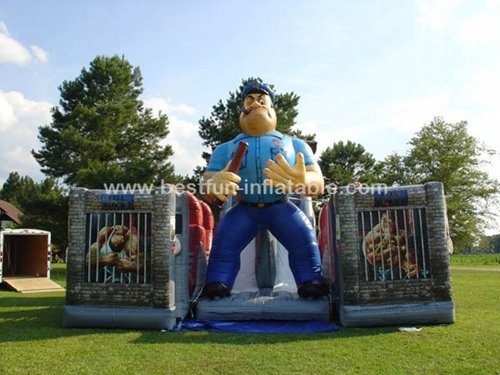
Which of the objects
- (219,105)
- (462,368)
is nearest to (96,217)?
(462,368)

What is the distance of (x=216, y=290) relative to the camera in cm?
512

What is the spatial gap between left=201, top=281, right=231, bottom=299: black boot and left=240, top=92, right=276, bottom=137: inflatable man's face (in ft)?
6.05

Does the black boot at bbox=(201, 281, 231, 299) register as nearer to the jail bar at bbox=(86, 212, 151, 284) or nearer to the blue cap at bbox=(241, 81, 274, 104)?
the jail bar at bbox=(86, 212, 151, 284)

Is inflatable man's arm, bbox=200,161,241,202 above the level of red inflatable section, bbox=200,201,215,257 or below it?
above

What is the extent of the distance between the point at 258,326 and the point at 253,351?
108 cm

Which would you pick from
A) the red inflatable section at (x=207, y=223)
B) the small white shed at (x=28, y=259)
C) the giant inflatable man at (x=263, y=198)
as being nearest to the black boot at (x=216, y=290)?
the giant inflatable man at (x=263, y=198)

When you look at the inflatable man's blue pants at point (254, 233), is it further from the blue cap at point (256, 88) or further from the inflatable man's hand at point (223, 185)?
the blue cap at point (256, 88)

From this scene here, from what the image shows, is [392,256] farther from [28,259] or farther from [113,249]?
[28,259]

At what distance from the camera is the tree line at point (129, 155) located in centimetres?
1636

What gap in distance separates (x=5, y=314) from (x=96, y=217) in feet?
7.03

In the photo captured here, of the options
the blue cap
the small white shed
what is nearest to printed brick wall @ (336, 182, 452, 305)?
the blue cap

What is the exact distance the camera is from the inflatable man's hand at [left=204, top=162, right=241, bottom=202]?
502 centimetres

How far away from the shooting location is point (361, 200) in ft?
16.1

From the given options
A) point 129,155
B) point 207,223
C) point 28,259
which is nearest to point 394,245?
point 207,223
